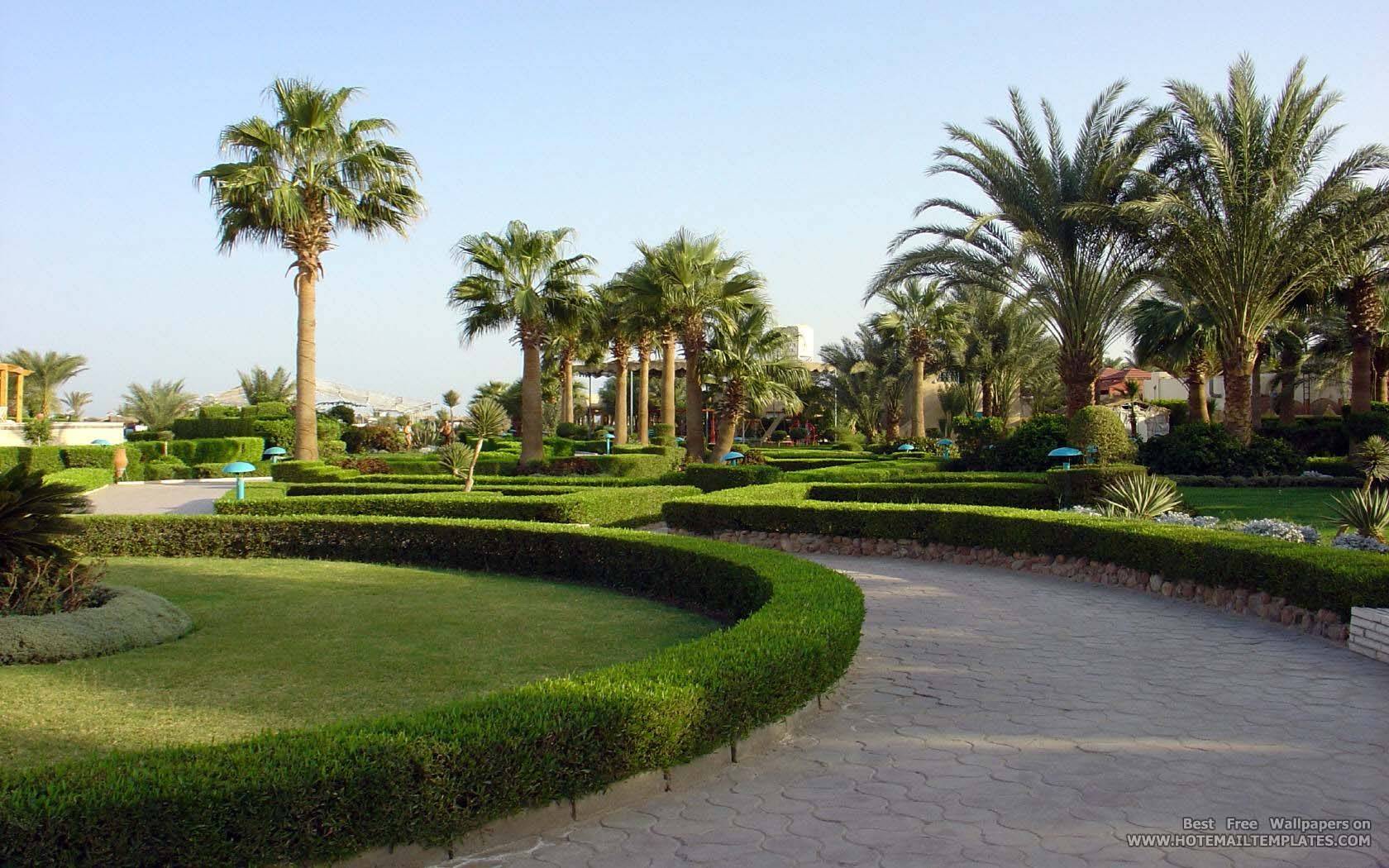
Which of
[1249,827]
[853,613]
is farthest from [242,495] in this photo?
[1249,827]

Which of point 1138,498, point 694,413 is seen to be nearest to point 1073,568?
point 1138,498

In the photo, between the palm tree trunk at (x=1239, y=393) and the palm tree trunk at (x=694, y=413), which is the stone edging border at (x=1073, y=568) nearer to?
the palm tree trunk at (x=1239, y=393)

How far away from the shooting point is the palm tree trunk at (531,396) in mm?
28406

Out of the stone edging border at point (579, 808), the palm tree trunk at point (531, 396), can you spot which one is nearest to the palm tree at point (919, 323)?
the palm tree trunk at point (531, 396)

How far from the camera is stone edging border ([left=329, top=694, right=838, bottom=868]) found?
3809 mm

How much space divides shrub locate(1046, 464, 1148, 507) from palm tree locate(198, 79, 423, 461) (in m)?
19.4

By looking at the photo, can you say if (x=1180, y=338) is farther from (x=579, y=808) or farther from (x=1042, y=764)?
(x=579, y=808)

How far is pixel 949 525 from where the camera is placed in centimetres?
1260

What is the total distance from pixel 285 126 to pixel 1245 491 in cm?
2427

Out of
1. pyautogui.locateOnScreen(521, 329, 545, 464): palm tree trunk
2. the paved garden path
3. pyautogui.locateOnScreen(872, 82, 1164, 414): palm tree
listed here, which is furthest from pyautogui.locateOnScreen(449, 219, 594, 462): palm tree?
the paved garden path

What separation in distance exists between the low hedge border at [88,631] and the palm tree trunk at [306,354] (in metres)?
19.5

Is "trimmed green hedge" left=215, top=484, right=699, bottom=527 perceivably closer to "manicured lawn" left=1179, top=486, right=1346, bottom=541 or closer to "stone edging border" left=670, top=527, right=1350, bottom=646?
"stone edging border" left=670, top=527, right=1350, bottom=646

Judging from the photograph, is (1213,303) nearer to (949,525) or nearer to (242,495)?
(949,525)

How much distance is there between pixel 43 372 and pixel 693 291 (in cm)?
4647
